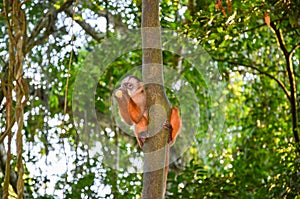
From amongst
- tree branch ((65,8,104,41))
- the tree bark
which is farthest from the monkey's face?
tree branch ((65,8,104,41))

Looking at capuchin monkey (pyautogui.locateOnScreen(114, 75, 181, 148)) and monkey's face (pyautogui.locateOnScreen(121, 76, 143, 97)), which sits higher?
monkey's face (pyautogui.locateOnScreen(121, 76, 143, 97))

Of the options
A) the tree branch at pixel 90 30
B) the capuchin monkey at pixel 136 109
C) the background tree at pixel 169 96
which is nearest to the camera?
the capuchin monkey at pixel 136 109

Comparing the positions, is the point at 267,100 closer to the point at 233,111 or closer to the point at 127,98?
the point at 233,111

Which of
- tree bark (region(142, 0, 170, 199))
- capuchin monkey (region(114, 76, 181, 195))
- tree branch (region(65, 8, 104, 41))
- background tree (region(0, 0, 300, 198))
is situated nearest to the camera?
tree bark (region(142, 0, 170, 199))

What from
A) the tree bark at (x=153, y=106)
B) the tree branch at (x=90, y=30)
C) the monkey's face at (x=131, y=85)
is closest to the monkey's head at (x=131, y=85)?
the monkey's face at (x=131, y=85)

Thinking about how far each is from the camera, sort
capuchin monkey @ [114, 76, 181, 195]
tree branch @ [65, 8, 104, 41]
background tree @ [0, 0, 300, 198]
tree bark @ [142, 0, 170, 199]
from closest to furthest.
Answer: tree bark @ [142, 0, 170, 199] → capuchin monkey @ [114, 76, 181, 195] → background tree @ [0, 0, 300, 198] → tree branch @ [65, 8, 104, 41]

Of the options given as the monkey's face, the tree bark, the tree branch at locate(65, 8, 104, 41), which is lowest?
the tree bark

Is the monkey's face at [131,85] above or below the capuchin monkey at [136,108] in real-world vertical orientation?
above

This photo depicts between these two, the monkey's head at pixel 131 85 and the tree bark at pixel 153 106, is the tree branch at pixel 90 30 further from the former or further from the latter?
the tree bark at pixel 153 106

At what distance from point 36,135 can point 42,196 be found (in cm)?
49

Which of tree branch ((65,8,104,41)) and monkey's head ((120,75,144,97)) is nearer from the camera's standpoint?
monkey's head ((120,75,144,97))

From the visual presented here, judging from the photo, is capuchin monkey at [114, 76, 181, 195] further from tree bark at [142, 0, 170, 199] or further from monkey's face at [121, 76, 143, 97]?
tree bark at [142, 0, 170, 199]

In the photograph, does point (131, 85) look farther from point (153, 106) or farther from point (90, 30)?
point (90, 30)

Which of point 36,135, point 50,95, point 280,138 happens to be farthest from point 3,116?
point 280,138
